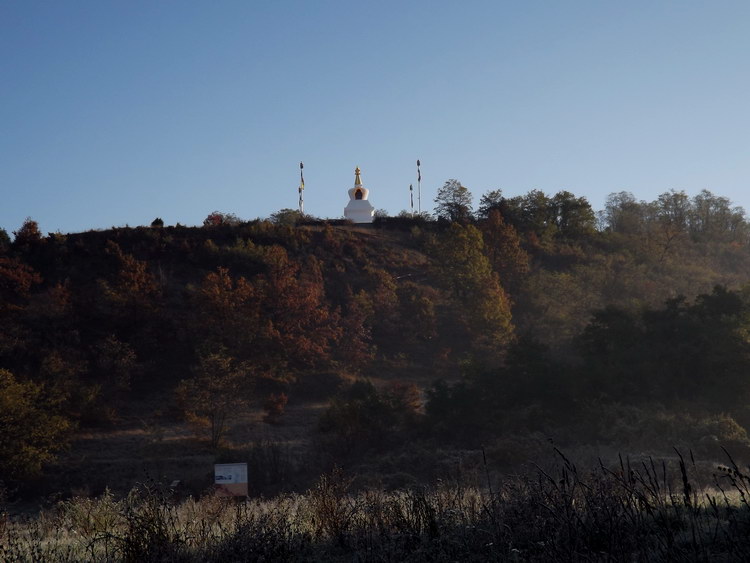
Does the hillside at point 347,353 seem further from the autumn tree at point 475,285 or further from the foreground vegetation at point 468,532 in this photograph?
the foreground vegetation at point 468,532

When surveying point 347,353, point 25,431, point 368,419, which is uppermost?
point 347,353

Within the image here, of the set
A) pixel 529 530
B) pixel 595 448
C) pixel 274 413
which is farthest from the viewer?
pixel 274 413

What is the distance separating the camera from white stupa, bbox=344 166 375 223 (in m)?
64.4

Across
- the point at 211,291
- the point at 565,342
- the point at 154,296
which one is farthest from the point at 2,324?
the point at 565,342

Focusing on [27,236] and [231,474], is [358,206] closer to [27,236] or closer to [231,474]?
[27,236]

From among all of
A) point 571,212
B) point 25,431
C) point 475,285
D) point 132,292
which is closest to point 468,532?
point 25,431

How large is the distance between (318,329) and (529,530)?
30013 mm

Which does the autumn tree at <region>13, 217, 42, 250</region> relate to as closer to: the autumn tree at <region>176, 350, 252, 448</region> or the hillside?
the hillside

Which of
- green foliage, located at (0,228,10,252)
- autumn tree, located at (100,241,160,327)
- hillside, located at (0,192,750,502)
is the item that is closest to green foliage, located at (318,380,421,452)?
hillside, located at (0,192,750,502)

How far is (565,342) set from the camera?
33.6 meters

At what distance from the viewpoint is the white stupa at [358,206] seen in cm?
6438

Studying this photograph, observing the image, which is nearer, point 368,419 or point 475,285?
point 368,419

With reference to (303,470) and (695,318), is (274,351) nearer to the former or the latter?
(303,470)

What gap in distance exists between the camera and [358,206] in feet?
213
